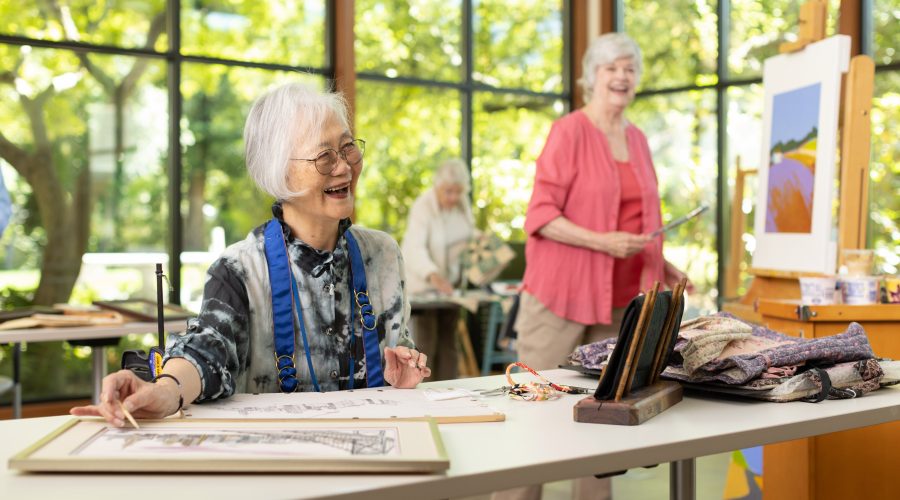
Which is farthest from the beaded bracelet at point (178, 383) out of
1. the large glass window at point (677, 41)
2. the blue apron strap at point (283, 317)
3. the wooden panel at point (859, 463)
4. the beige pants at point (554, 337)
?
the large glass window at point (677, 41)

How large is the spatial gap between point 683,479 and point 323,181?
0.85 meters

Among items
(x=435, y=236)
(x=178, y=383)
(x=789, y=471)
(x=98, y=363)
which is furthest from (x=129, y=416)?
(x=435, y=236)

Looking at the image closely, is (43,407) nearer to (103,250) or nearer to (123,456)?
(103,250)

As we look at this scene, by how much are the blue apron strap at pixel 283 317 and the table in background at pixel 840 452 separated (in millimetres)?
1483

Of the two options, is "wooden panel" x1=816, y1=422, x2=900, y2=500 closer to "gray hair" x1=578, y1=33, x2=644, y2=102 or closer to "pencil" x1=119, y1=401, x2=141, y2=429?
"gray hair" x1=578, y1=33, x2=644, y2=102

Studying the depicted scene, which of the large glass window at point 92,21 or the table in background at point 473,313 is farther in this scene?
the large glass window at point 92,21

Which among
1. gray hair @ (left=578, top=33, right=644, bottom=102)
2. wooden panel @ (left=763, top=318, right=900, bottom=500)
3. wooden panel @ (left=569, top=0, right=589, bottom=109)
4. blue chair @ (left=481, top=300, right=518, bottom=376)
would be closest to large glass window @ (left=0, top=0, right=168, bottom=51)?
blue chair @ (left=481, top=300, right=518, bottom=376)

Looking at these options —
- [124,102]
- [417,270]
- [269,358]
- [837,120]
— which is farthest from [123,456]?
[124,102]

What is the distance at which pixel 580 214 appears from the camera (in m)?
2.99

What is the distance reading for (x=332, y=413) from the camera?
4.88ft

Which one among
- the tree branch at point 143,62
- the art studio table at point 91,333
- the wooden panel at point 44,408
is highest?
the tree branch at point 143,62

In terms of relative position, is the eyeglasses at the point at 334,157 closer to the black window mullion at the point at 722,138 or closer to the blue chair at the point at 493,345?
the blue chair at the point at 493,345

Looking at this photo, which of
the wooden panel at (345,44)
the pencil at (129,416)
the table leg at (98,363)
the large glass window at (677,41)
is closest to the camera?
the pencil at (129,416)

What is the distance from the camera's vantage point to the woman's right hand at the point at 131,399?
4.26 feet
